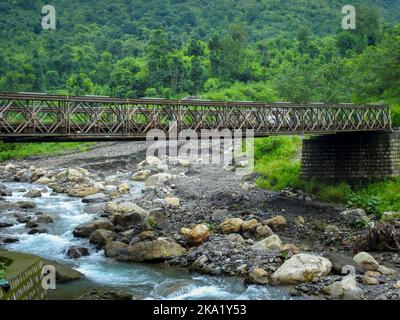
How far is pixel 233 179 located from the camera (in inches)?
1986

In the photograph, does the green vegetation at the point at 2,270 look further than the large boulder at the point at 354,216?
No

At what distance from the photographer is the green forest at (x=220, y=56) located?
181 feet

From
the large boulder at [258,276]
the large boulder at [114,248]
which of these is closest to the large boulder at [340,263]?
the large boulder at [258,276]

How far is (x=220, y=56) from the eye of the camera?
100875 mm

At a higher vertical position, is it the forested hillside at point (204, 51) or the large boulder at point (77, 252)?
the forested hillside at point (204, 51)

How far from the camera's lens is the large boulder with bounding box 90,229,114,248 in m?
28.3

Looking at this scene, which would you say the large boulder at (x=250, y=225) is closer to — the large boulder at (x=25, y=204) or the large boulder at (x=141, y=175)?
the large boulder at (x=25, y=204)

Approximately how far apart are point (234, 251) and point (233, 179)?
81.6 feet

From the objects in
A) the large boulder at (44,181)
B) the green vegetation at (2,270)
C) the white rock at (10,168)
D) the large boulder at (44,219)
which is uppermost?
the green vegetation at (2,270)

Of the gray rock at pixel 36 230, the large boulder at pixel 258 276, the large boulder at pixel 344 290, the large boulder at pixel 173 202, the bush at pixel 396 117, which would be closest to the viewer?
the large boulder at pixel 344 290

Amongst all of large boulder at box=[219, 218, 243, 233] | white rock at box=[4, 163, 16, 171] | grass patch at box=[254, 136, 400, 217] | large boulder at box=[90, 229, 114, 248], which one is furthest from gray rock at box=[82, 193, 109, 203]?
white rock at box=[4, 163, 16, 171]

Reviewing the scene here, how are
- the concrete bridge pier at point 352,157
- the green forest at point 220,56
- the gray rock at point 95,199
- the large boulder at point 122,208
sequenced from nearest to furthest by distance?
the large boulder at point 122,208
the concrete bridge pier at point 352,157
the gray rock at point 95,199
the green forest at point 220,56

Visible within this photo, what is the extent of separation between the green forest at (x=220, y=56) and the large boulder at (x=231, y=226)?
998cm
